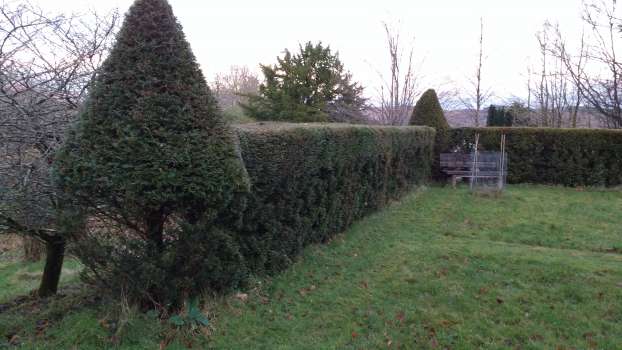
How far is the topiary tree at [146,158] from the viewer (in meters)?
3.69

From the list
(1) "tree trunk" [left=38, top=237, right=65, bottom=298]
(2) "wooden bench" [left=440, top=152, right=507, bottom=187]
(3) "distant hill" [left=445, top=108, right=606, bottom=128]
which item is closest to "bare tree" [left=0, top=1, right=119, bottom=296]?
(1) "tree trunk" [left=38, top=237, right=65, bottom=298]

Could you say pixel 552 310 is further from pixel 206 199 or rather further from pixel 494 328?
pixel 206 199

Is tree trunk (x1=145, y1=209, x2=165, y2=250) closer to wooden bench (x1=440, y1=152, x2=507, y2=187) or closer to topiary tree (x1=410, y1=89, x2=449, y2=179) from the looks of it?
wooden bench (x1=440, y1=152, x2=507, y2=187)

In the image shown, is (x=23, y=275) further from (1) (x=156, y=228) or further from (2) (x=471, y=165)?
(2) (x=471, y=165)

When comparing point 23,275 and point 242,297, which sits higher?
point 242,297

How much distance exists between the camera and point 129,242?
13.0 feet

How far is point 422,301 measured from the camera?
4.87 meters

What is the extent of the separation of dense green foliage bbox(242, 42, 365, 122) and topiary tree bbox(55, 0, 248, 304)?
16.4 m

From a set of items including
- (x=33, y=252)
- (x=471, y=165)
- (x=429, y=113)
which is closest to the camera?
(x=33, y=252)

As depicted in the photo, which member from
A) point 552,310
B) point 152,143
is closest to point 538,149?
point 552,310

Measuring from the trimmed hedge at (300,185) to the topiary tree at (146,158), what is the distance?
58 cm

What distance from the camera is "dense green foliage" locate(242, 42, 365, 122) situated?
817 inches

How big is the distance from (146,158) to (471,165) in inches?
461

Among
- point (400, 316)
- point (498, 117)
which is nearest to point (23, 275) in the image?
point (400, 316)
